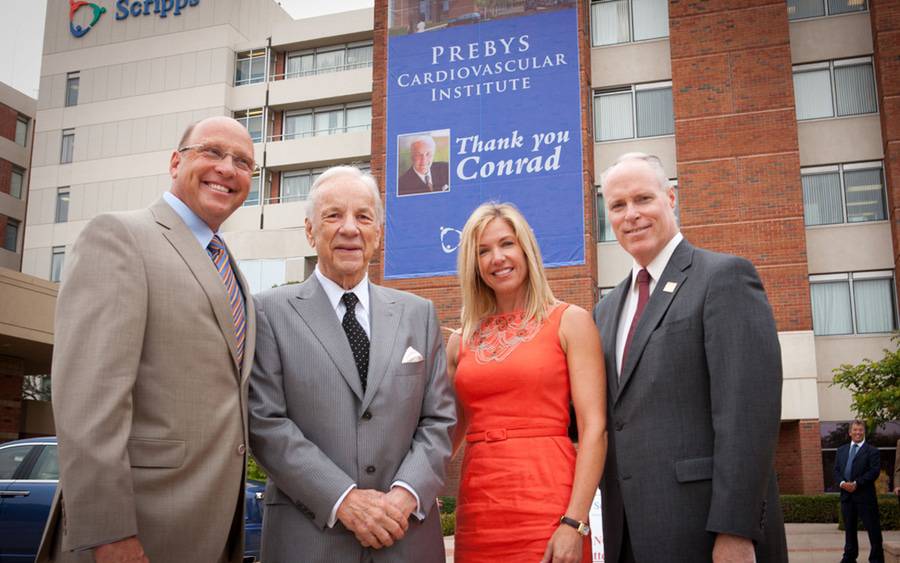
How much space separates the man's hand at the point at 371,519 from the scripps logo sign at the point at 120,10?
3453cm

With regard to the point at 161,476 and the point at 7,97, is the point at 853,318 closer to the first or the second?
the point at 161,476

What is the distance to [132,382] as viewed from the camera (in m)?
2.59

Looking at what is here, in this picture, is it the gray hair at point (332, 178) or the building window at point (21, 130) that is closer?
the gray hair at point (332, 178)

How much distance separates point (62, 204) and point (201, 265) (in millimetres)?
35035

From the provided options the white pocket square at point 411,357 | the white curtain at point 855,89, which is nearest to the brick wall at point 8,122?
the white curtain at point 855,89

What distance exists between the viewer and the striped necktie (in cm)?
305

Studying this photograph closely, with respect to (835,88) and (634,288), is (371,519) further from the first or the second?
(835,88)

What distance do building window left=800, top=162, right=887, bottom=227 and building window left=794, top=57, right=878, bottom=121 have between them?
5.02 feet

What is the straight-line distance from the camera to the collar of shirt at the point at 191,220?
3.20 metres

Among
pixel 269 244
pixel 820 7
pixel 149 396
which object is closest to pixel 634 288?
pixel 149 396

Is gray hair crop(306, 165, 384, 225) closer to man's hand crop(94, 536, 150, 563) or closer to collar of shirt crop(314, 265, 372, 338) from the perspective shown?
collar of shirt crop(314, 265, 372, 338)

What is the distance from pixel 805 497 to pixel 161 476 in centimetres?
1808

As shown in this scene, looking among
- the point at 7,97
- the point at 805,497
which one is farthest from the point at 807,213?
the point at 7,97

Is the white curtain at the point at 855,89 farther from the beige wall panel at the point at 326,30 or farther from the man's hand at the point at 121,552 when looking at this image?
the man's hand at the point at 121,552
